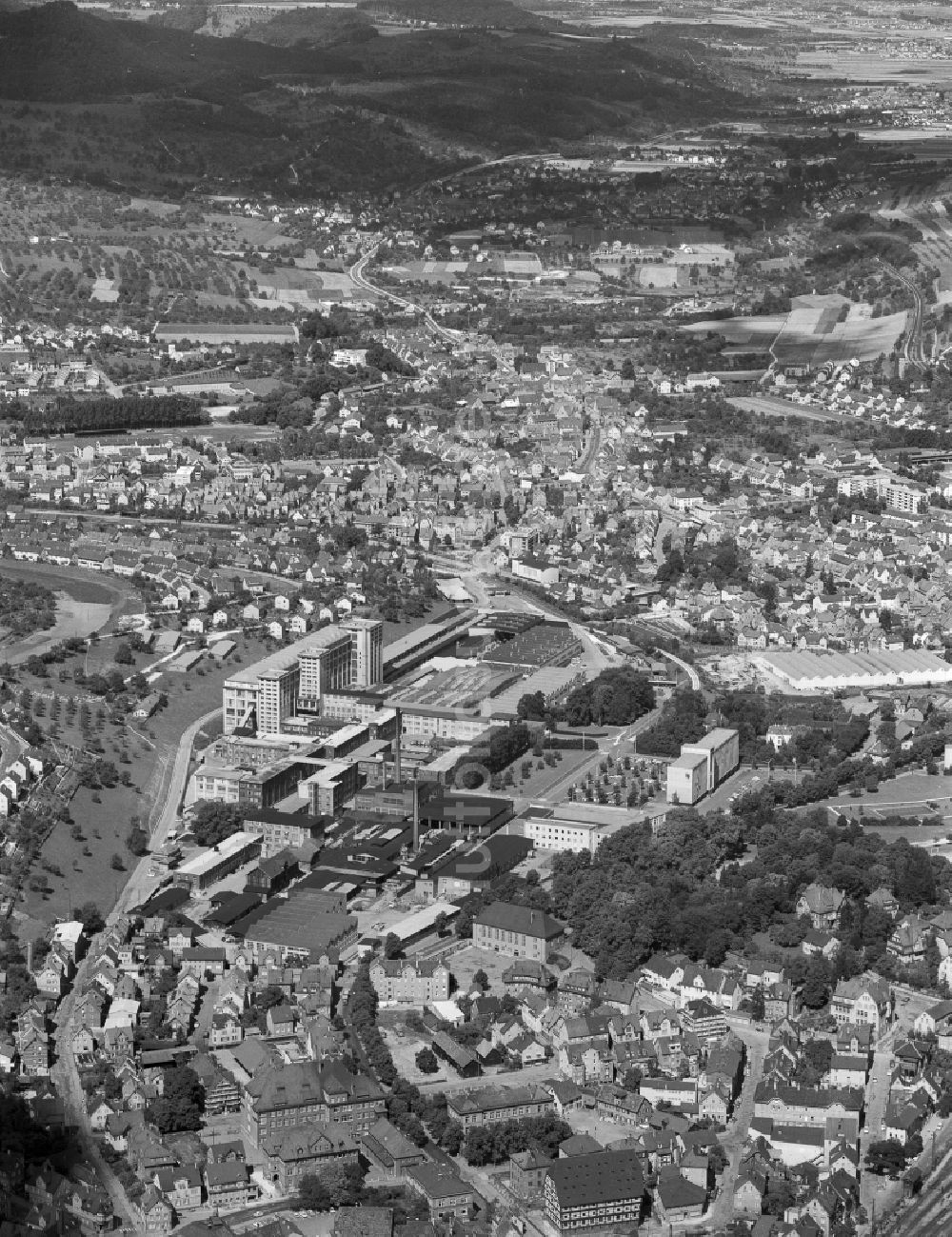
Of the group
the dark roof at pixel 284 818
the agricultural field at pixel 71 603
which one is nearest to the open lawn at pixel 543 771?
the dark roof at pixel 284 818

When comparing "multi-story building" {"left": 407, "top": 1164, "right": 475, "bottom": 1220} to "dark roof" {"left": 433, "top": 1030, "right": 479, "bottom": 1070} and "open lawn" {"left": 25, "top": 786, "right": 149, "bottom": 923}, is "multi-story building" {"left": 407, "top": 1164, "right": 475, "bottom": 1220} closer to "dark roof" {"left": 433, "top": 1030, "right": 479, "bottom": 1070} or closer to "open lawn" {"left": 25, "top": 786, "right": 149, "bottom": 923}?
"dark roof" {"left": 433, "top": 1030, "right": 479, "bottom": 1070}

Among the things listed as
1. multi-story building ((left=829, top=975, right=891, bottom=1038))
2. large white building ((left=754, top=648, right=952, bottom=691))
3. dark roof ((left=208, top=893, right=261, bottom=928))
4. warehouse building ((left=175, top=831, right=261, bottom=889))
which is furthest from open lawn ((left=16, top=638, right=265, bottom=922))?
multi-story building ((left=829, top=975, right=891, bottom=1038))

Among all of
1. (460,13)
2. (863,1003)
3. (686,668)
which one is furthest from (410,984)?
(460,13)

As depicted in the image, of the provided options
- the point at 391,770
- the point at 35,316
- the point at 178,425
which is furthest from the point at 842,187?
the point at 391,770

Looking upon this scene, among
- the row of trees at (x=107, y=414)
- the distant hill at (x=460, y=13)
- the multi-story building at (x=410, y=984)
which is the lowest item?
the distant hill at (x=460, y=13)

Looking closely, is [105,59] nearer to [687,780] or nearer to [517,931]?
[687,780]

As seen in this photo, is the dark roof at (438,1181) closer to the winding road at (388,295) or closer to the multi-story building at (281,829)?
the multi-story building at (281,829)

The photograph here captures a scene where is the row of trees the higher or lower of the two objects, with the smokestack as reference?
lower
